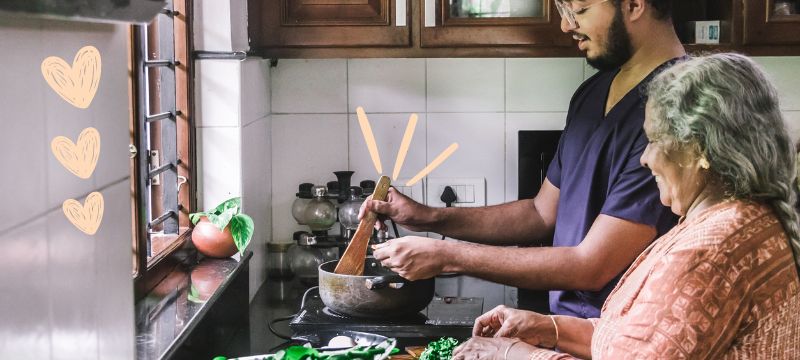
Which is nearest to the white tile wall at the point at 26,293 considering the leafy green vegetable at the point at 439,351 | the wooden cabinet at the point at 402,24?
the leafy green vegetable at the point at 439,351

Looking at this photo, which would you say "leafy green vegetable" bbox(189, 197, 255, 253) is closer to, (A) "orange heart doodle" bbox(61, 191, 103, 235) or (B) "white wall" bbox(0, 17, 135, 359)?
(B) "white wall" bbox(0, 17, 135, 359)

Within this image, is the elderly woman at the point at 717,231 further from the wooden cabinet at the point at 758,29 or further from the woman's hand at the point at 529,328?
the wooden cabinet at the point at 758,29

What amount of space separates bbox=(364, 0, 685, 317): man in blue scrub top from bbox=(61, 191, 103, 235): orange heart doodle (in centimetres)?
116

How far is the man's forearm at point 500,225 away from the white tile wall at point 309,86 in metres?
0.73

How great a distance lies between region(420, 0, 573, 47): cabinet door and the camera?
2861 mm

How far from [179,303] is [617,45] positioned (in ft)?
3.55

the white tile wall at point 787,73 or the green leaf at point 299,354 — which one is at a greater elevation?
the white tile wall at point 787,73

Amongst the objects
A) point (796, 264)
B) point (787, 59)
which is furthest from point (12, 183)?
point (787, 59)

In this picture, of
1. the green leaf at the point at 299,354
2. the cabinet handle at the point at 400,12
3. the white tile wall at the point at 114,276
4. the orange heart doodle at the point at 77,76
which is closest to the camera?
the orange heart doodle at the point at 77,76

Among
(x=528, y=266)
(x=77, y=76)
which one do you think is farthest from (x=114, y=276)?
(x=528, y=266)

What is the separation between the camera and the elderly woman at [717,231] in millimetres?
1361

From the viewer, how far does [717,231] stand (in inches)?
55.1

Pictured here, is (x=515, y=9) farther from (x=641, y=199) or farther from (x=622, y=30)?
(x=641, y=199)

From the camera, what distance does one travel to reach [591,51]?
2.22m
